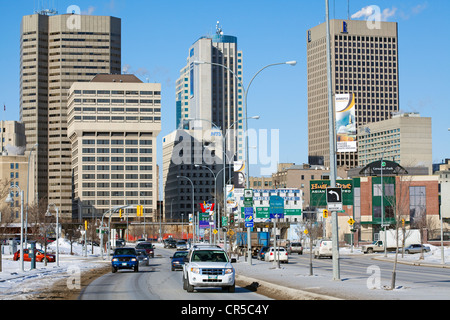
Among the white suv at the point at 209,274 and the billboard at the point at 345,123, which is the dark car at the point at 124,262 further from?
the billboard at the point at 345,123

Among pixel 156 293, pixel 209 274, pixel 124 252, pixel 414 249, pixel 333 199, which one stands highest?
pixel 333 199

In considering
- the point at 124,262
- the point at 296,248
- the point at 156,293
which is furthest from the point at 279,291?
the point at 296,248

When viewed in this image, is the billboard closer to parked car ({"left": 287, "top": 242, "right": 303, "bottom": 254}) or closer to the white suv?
the white suv

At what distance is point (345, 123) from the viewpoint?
30.2m

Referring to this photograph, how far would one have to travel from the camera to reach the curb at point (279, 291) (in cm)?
A: 2391

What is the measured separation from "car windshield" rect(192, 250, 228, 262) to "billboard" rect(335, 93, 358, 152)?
667 cm

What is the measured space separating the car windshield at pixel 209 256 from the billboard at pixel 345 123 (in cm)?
667

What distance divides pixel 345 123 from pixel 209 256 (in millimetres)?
7897

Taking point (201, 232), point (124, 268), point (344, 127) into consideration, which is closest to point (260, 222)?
point (201, 232)

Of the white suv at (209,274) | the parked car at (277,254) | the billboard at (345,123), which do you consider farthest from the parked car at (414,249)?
the white suv at (209,274)

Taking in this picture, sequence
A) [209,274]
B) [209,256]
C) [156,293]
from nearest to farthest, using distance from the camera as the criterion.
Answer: [209,274], [156,293], [209,256]

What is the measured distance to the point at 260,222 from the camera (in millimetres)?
135250

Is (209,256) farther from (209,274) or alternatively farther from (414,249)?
(414,249)

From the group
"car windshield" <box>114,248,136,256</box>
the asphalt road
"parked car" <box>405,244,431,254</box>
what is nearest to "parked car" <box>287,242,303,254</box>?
"parked car" <box>405,244,431,254</box>
